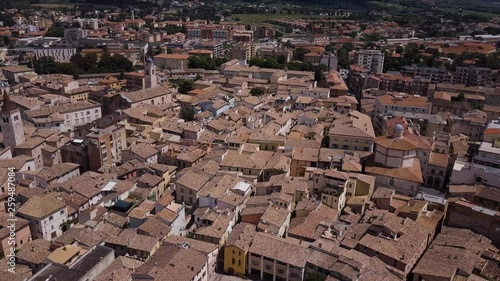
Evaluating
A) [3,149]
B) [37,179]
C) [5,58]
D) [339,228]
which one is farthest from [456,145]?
[5,58]

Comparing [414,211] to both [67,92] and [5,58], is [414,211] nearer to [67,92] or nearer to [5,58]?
[67,92]

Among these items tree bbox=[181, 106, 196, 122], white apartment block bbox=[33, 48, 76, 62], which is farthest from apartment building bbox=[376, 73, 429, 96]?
white apartment block bbox=[33, 48, 76, 62]

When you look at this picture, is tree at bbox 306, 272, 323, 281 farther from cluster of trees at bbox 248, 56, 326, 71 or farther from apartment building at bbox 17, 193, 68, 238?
cluster of trees at bbox 248, 56, 326, 71

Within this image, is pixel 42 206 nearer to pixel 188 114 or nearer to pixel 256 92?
pixel 188 114

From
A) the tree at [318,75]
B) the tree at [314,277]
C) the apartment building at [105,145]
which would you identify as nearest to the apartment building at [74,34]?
the tree at [318,75]

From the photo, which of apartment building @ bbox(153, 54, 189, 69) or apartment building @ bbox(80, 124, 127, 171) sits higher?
apartment building @ bbox(153, 54, 189, 69)

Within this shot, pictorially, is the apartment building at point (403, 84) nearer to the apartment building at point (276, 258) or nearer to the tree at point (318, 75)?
the tree at point (318, 75)
